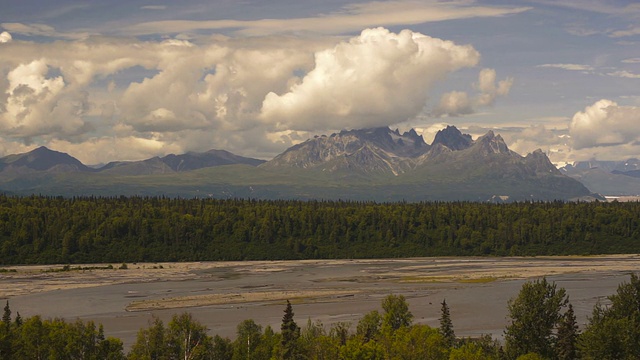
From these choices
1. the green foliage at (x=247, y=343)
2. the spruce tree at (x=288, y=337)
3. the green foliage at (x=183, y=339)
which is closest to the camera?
the spruce tree at (x=288, y=337)

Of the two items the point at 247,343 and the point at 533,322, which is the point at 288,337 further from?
the point at 533,322

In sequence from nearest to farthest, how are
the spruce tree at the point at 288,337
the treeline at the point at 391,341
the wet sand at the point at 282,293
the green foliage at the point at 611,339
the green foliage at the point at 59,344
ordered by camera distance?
the green foliage at the point at 611,339 → the treeline at the point at 391,341 → the spruce tree at the point at 288,337 → the green foliage at the point at 59,344 → the wet sand at the point at 282,293

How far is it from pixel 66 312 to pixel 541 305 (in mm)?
81609

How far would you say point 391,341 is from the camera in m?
68.4

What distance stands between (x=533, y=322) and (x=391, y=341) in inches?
488

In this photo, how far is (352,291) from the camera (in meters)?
149

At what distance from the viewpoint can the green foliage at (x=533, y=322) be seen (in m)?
66.4

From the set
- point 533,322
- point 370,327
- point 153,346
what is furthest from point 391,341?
point 153,346

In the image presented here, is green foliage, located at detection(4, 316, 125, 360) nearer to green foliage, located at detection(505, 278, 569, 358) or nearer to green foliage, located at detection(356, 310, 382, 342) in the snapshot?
green foliage, located at detection(356, 310, 382, 342)

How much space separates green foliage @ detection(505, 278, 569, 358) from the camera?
66438 millimetres

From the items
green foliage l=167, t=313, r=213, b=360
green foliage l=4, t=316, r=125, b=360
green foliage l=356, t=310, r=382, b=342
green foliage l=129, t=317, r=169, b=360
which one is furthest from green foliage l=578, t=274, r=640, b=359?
green foliage l=4, t=316, r=125, b=360

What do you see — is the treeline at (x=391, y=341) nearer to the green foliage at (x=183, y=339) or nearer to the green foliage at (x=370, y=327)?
the green foliage at (x=183, y=339)

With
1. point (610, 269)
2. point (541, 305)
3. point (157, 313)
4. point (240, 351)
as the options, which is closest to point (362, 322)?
point (240, 351)

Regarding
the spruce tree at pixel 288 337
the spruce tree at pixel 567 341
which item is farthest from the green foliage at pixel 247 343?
the spruce tree at pixel 567 341
